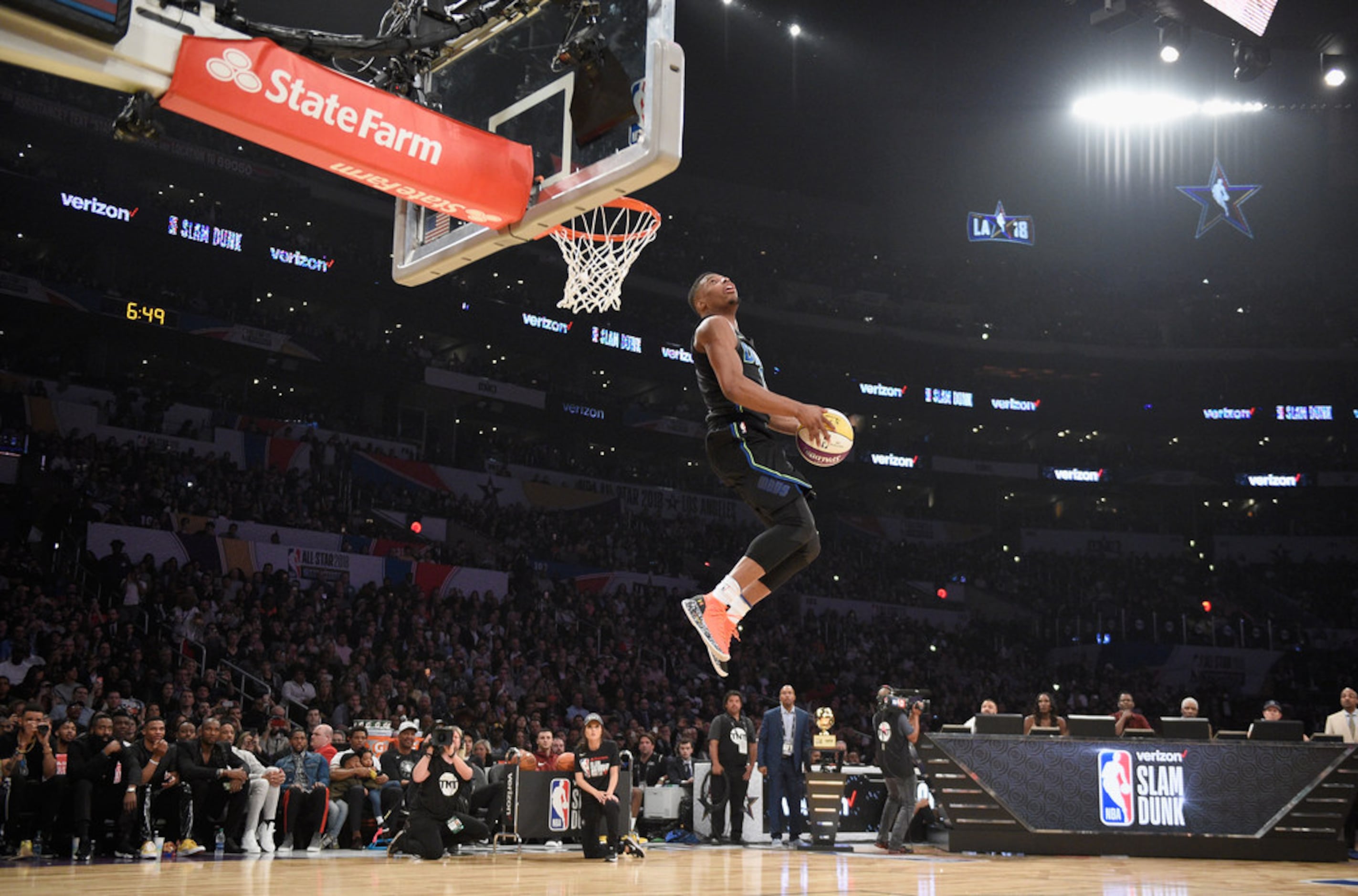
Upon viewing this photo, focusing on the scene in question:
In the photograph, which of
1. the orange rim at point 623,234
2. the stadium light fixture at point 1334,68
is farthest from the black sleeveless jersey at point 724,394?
the stadium light fixture at point 1334,68

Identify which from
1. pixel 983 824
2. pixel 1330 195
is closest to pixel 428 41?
pixel 983 824

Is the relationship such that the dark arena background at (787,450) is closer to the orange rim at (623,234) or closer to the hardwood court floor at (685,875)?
the hardwood court floor at (685,875)

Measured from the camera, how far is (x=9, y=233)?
27.2 meters

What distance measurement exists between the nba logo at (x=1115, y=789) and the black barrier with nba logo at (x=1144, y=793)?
0.4 inches

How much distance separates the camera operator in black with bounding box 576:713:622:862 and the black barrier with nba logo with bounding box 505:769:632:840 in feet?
3.93

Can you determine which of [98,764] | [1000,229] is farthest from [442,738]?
[1000,229]

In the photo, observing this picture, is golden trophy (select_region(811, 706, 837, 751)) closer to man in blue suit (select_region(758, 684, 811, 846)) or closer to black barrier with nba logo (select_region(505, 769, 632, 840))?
man in blue suit (select_region(758, 684, 811, 846))

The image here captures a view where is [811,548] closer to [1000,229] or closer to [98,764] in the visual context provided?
[98,764]

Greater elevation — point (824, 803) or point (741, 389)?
point (741, 389)

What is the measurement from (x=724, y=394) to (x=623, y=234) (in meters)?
2.85

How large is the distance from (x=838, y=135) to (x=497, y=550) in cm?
1708

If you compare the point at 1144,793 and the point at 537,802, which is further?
the point at 537,802

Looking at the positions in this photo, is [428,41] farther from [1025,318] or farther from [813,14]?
[1025,318]

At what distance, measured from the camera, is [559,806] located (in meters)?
12.8
